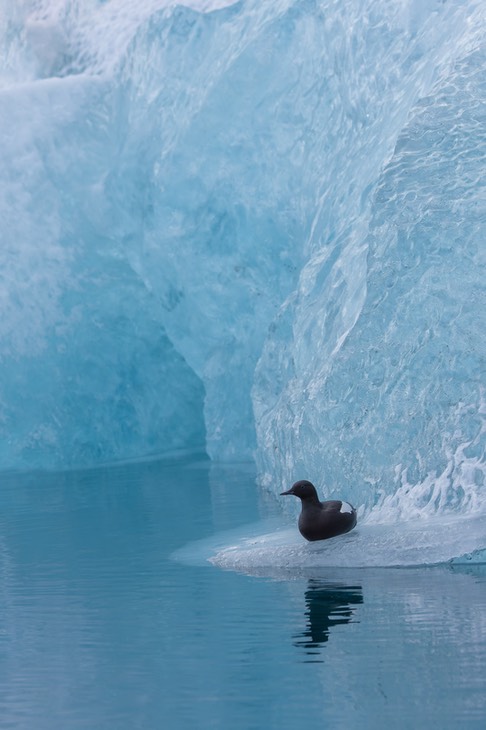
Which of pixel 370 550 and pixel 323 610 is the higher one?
pixel 370 550

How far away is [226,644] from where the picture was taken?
4.59 m

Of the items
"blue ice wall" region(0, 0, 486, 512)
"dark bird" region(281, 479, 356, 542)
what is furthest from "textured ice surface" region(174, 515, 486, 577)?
"blue ice wall" region(0, 0, 486, 512)

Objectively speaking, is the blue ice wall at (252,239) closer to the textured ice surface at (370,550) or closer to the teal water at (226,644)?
the textured ice surface at (370,550)

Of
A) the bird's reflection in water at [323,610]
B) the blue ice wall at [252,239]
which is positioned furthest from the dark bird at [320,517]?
the bird's reflection in water at [323,610]

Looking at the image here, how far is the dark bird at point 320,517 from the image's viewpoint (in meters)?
6.37

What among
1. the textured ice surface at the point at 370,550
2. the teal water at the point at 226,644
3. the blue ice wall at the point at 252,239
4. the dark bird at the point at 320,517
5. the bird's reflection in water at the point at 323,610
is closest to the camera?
the teal water at the point at 226,644

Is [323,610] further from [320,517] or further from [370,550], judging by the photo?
[320,517]

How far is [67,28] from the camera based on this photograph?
1495 centimetres

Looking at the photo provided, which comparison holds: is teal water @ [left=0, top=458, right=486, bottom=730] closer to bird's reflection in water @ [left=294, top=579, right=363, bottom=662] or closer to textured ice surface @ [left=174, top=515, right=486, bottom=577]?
bird's reflection in water @ [left=294, top=579, right=363, bottom=662]

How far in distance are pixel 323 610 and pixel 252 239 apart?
8139 millimetres

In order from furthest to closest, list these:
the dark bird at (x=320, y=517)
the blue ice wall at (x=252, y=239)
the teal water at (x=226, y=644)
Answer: the blue ice wall at (x=252, y=239) → the dark bird at (x=320, y=517) → the teal water at (x=226, y=644)

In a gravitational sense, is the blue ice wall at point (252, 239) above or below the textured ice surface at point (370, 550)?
above

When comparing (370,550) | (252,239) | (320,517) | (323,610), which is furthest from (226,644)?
(252,239)

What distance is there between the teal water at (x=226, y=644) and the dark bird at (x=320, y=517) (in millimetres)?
424
